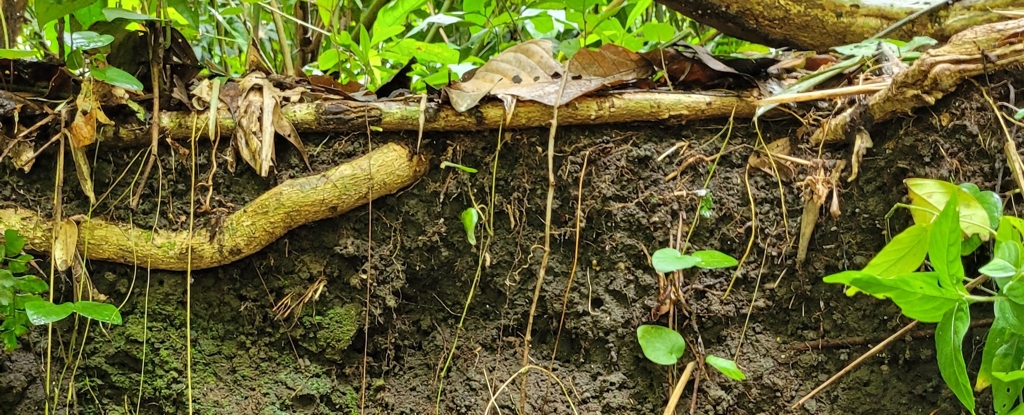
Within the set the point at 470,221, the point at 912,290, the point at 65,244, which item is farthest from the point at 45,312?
the point at 912,290

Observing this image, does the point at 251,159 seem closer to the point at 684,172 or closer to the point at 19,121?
the point at 19,121

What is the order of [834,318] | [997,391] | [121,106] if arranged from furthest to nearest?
[121,106], [834,318], [997,391]

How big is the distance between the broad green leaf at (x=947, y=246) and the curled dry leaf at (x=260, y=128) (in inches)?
40.6

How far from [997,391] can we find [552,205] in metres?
0.72

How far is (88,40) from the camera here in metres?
1.10

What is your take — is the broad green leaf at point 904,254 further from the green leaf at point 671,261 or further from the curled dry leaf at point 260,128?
the curled dry leaf at point 260,128

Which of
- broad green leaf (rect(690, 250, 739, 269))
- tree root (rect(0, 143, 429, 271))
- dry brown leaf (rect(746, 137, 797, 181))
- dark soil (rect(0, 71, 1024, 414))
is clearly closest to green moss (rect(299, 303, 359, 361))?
dark soil (rect(0, 71, 1024, 414))

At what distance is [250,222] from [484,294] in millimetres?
471

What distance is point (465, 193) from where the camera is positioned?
3.95ft

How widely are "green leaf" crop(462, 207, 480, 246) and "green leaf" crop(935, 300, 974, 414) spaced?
0.72m

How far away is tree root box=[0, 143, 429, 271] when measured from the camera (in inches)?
46.0

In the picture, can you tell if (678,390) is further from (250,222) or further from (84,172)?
(84,172)

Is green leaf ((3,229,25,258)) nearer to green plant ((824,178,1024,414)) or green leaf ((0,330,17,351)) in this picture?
green leaf ((0,330,17,351))

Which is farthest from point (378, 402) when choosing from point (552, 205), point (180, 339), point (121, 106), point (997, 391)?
point (997, 391)
